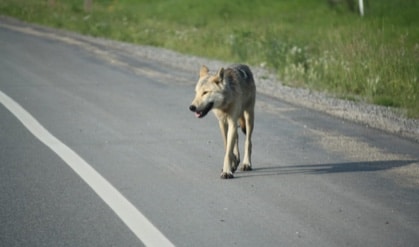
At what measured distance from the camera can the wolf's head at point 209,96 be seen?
1010 centimetres

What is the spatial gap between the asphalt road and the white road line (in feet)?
0.10

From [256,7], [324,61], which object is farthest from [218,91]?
[256,7]

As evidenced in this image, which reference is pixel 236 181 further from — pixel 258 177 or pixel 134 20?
pixel 134 20

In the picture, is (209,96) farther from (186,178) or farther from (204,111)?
(186,178)

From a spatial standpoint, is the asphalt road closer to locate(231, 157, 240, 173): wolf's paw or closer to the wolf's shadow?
the wolf's shadow

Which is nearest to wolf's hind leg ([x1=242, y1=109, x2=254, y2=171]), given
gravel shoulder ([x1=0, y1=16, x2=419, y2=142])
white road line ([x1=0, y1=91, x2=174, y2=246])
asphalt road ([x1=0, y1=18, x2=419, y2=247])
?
asphalt road ([x1=0, y1=18, x2=419, y2=247])

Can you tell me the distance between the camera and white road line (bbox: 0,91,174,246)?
7.42 metres

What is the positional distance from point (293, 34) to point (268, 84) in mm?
12683

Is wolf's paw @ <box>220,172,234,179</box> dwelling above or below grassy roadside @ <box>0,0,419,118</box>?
above

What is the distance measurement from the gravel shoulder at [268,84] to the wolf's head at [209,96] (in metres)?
3.39

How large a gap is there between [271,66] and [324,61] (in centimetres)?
241

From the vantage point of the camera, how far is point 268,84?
59.3 feet

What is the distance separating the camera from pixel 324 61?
1947cm

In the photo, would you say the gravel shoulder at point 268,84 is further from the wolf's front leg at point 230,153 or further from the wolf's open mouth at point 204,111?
the wolf's open mouth at point 204,111
